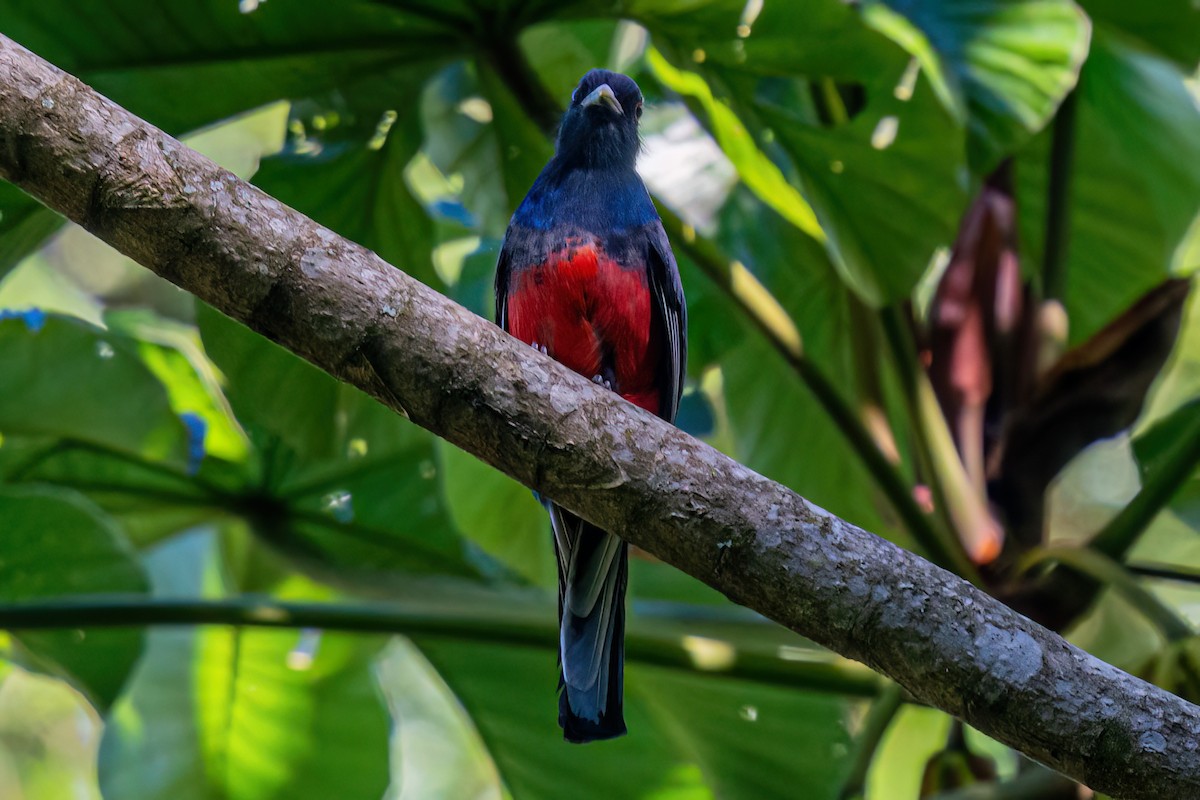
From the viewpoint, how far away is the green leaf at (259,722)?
3.39 m

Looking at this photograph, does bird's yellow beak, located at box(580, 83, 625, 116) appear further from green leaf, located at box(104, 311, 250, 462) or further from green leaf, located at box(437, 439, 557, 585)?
green leaf, located at box(104, 311, 250, 462)

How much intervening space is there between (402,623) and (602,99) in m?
1.29

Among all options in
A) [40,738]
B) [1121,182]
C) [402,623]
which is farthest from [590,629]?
[40,738]

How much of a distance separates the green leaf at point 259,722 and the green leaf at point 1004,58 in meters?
2.04

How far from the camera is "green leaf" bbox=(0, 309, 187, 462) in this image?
121 inches

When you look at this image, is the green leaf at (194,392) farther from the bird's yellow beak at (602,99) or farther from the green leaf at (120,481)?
the bird's yellow beak at (602,99)

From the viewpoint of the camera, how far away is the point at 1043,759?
169cm

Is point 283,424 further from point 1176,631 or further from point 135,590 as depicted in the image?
point 1176,631

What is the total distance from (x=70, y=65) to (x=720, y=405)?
7.26 feet

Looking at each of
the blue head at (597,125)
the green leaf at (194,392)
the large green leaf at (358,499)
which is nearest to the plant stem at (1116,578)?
the blue head at (597,125)

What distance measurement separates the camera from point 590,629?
7.80 ft

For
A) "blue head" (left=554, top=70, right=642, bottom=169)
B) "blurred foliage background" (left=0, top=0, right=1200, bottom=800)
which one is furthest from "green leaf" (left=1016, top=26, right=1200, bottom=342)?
"blue head" (left=554, top=70, right=642, bottom=169)

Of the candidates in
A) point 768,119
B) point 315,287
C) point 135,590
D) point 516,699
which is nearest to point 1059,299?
point 768,119

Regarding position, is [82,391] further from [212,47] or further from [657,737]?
[657,737]
